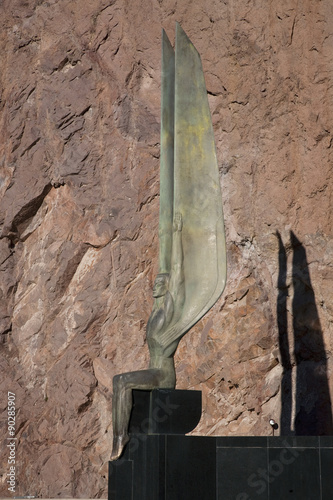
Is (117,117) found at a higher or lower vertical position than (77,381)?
higher

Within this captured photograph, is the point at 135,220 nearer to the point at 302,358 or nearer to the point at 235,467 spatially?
the point at 302,358

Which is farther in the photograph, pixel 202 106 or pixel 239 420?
pixel 239 420

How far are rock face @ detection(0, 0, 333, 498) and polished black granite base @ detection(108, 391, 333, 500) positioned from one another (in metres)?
5.38

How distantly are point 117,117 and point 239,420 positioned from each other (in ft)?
17.4

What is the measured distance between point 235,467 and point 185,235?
1891mm

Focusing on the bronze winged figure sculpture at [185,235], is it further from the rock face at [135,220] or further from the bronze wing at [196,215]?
A: the rock face at [135,220]

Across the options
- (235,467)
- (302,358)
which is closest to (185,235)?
(235,467)

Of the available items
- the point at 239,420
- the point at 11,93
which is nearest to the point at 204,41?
the point at 11,93

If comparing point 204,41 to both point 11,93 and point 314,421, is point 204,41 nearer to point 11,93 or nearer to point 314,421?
point 11,93

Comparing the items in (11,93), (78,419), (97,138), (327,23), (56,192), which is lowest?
(78,419)

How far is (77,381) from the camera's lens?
11086 millimetres

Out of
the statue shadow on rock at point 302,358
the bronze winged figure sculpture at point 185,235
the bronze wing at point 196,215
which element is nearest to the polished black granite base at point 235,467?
the bronze winged figure sculpture at point 185,235

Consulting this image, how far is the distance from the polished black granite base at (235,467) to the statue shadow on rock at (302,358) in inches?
209

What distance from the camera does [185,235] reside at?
6.03 metres
